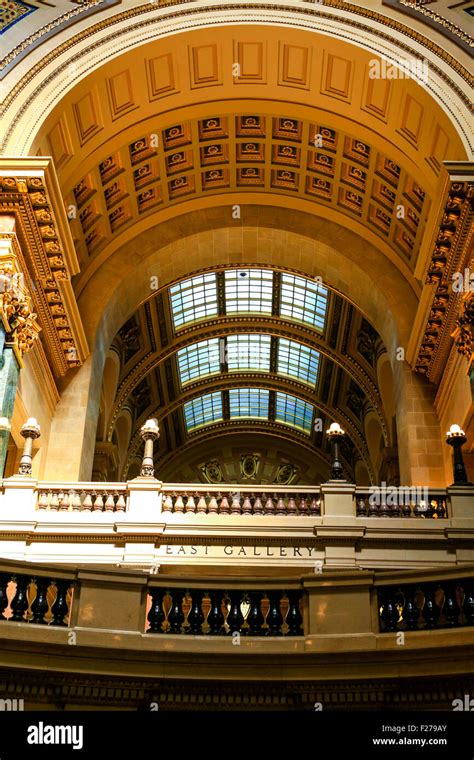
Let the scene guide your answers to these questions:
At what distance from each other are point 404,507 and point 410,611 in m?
7.88

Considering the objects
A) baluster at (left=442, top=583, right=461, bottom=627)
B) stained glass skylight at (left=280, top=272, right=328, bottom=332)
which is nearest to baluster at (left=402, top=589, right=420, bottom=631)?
baluster at (left=442, top=583, right=461, bottom=627)

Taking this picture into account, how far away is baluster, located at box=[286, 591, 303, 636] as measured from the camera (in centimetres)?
712

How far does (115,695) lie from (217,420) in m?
30.9

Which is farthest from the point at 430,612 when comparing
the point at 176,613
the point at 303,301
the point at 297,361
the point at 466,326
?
the point at 297,361

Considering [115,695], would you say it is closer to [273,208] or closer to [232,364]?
[273,208]

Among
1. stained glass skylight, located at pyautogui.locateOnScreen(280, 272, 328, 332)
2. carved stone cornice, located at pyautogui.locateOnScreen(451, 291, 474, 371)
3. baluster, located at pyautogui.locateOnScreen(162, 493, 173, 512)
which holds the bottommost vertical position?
baluster, located at pyautogui.locateOnScreen(162, 493, 173, 512)

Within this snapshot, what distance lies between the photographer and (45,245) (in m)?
16.9

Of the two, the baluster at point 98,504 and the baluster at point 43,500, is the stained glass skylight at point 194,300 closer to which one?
the baluster at point 43,500

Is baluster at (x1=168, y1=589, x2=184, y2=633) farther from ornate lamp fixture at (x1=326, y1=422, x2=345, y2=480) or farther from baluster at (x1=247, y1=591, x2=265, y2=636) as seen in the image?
ornate lamp fixture at (x1=326, y1=422, x2=345, y2=480)

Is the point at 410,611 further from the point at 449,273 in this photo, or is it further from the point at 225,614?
the point at 449,273

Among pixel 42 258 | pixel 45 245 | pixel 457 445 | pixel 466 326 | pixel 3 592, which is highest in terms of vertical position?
pixel 45 245

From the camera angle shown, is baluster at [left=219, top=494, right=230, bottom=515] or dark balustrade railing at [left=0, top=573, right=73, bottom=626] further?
baluster at [left=219, top=494, right=230, bottom=515]

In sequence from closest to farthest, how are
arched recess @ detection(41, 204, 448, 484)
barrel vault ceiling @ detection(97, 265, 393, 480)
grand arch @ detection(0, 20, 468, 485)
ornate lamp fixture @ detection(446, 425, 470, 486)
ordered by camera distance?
ornate lamp fixture @ detection(446, 425, 470, 486) → grand arch @ detection(0, 20, 468, 485) → arched recess @ detection(41, 204, 448, 484) → barrel vault ceiling @ detection(97, 265, 393, 480)

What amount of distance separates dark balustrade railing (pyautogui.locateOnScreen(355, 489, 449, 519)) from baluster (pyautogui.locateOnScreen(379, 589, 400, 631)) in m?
7.49
